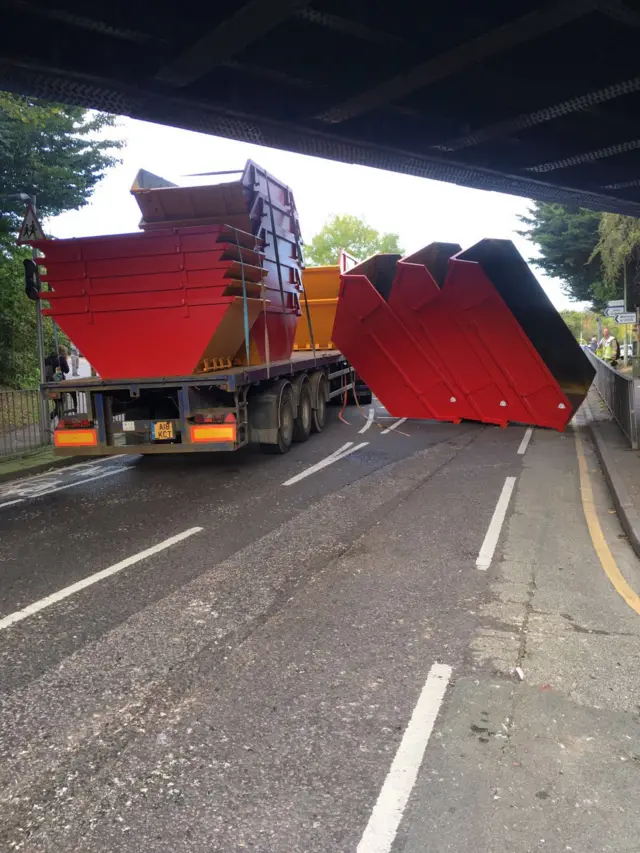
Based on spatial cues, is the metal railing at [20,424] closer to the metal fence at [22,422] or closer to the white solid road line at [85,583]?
the metal fence at [22,422]

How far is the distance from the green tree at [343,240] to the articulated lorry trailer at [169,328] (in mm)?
57950

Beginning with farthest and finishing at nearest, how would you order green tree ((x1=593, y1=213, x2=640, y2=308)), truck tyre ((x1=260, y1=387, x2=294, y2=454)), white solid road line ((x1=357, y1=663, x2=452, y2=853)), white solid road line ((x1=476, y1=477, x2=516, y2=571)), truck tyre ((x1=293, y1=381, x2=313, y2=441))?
green tree ((x1=593, y1=213, x2=640, y2=308)) < truck tyre ((x1=293, y1=381, x2=313, y2=441)) < truck tyre ((x1=260, y1=387, x2=294, y2=454)) < white solid road line ((x1=476, y1=477, x2=516, y2=571)) < white solid road line ((x1=357, y1=663, x2=452, y2=853))

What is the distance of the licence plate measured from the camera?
29.5 ft

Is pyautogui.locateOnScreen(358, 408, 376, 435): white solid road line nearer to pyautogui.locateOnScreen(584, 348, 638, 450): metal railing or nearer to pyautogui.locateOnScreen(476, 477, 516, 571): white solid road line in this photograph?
pyautogui.locateOnScreen(584, 348, 638, 450): metal railing

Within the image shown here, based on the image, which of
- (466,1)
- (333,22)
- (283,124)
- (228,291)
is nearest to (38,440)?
(228,291)

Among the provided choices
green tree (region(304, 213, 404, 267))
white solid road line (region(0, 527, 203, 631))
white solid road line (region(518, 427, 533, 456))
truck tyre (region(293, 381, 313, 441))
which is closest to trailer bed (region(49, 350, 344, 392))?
truck tyre (region(293, 381, 313, 441))

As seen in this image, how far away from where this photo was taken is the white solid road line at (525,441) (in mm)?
11195

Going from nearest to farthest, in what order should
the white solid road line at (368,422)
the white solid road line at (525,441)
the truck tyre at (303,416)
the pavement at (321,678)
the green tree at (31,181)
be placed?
the pavement at (321,678), the white solid road line at (525,441), the truck tyre at (303,416), the white solid road line at (368,422), the green tree at (31,181)

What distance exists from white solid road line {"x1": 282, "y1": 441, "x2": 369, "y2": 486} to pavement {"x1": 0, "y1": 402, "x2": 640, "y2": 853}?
1.48m

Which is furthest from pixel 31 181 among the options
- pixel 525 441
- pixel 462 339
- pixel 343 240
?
pixel 343 240

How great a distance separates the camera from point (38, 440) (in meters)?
12.5

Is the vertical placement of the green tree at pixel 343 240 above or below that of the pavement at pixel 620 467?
above

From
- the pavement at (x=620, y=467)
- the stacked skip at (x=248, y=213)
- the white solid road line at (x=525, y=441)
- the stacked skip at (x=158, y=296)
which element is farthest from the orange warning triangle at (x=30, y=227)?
the pavement at (x=620, y=467)

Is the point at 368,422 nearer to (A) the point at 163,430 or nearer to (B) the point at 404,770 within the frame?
(A) the point at 163,430
